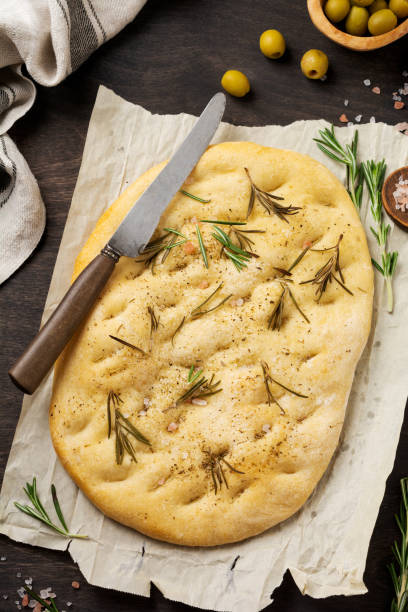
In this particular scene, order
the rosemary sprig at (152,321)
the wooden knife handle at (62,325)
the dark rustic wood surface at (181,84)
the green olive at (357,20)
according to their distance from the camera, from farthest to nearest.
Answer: the dark rustic wood surface at (181,84), the green olive at (357,20), the rosemary sprig at (152,321), the wooden knife handle at (62,325)

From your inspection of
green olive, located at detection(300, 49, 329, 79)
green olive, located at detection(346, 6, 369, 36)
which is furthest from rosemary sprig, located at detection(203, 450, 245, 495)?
green olive, located at detection(346, 6, 369, 36)

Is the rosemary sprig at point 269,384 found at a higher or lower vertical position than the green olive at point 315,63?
lower

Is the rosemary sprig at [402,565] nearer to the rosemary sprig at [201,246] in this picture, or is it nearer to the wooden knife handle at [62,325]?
the rosemary sprig at [201,246]

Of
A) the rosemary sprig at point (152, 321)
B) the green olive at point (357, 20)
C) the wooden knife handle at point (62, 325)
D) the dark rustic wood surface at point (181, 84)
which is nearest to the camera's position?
the wooden knife handle at point (62, 325)

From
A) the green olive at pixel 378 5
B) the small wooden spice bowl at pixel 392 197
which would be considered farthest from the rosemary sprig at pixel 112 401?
the green olive at pixel 378 5

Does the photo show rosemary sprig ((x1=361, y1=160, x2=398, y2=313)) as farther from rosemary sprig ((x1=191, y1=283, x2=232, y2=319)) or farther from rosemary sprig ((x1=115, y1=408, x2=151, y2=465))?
rosemary sprig ((x1=115, y1=408, x2=151, y2=465))
